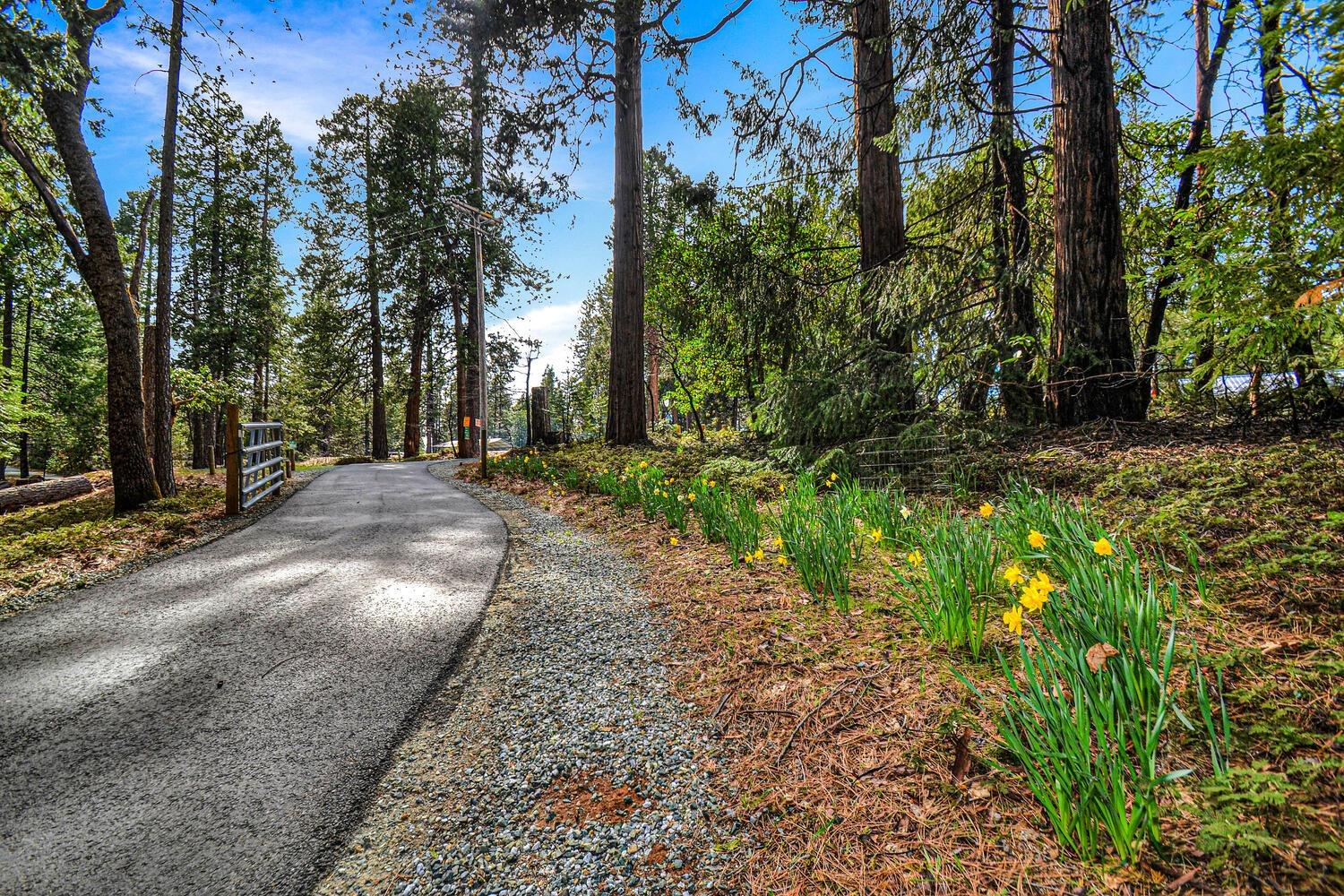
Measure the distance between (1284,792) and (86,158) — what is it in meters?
10.8

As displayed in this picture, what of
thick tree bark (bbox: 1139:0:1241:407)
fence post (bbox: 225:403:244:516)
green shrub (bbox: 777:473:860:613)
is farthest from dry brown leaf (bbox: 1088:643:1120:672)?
fence post (bbox: 225:403:244:516)

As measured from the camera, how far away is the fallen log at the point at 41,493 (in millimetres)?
8352

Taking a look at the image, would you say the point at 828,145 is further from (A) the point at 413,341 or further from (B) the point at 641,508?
(A) the point at 413,341

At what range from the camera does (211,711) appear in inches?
85.1

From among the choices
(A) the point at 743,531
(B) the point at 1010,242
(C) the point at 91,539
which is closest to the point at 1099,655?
(A) the point at 743,531

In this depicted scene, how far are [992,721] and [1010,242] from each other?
5428 mm

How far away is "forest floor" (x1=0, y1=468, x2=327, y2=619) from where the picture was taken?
12.4ft

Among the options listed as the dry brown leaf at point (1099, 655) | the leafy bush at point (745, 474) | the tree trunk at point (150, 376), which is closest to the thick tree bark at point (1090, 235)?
the leafy bush at point (745, 474)

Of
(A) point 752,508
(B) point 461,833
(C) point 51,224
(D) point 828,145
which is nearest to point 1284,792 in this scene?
(B) point 461,833

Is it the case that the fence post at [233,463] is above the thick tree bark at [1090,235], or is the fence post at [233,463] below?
below

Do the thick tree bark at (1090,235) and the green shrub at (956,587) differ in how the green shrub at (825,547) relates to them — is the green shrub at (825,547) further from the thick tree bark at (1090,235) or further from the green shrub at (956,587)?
the thick tree bark at (1090,235)

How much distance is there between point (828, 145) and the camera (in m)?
6.66

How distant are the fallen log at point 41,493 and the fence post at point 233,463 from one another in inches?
222

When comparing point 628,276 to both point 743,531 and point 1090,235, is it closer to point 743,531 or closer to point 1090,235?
point 1090,235
